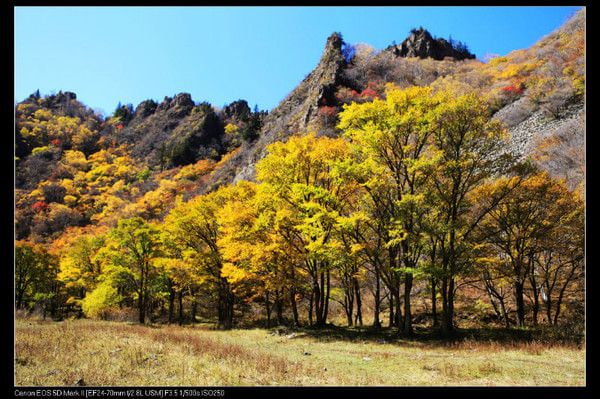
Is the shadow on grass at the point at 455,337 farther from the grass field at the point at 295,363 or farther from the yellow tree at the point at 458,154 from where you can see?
the yellow tree at the point at 458,154

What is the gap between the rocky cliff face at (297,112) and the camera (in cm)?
7756

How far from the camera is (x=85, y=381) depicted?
9703mm

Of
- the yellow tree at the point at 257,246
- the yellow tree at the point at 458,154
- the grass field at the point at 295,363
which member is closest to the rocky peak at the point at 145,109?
the yellow tree at the point at 257,246

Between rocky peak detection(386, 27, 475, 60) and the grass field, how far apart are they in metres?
113

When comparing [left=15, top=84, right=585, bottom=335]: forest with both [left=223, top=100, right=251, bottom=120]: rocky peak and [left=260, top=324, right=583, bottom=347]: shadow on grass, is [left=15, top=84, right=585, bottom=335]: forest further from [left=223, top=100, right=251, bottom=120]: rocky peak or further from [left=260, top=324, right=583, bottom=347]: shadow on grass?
[left=223, top=100, right=251, bottom=120]: rocky peak

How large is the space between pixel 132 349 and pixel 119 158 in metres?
134

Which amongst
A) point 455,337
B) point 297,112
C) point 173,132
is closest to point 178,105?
point 173,132

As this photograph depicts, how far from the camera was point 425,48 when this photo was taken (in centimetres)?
11119

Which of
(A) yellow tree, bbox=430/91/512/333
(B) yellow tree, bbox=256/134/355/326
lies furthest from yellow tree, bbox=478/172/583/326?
(B) yellow tree, bbox=256/134/355/326

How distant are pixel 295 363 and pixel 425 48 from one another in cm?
12027

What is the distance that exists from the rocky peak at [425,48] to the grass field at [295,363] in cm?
11300

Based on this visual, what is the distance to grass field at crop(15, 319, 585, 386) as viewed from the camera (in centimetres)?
991
